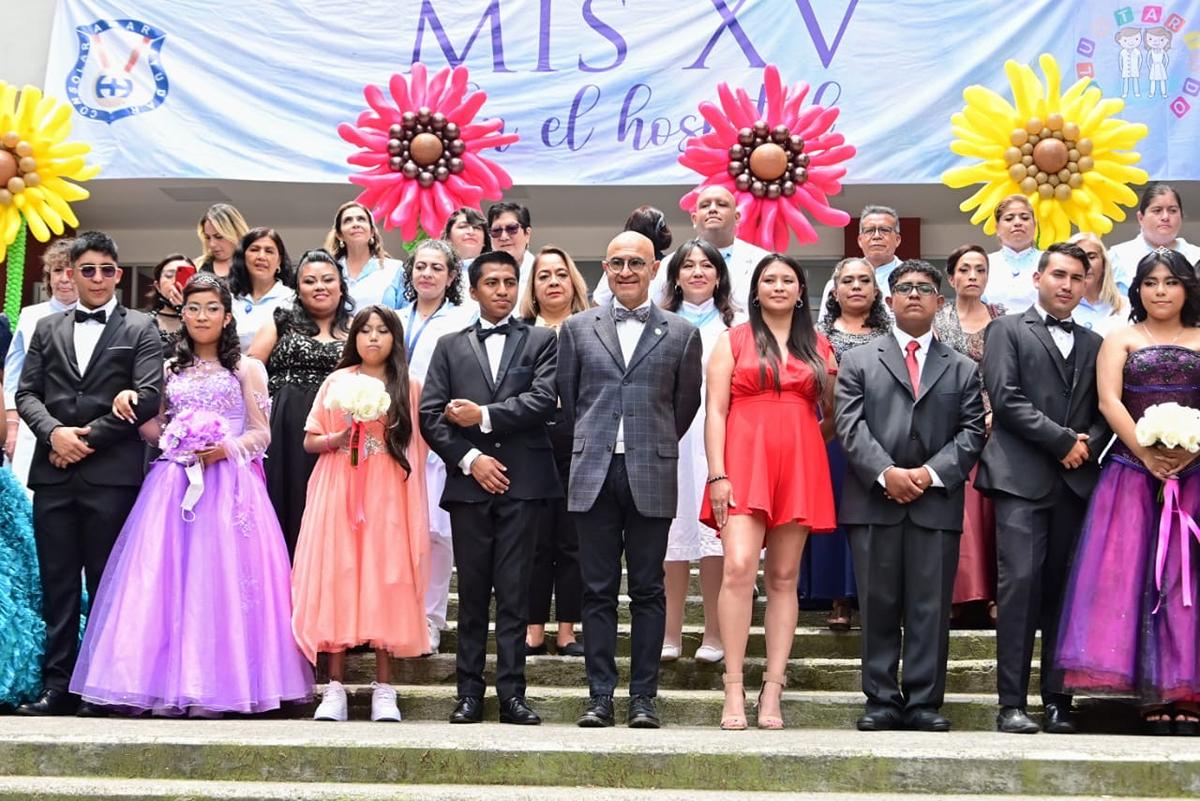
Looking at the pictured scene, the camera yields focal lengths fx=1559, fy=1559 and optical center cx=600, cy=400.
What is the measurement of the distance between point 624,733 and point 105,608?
2095mm

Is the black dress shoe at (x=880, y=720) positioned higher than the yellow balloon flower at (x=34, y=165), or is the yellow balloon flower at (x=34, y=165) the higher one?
the yellow balloon flower at (x=34, y=165)

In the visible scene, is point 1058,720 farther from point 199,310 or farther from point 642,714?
point 199,310

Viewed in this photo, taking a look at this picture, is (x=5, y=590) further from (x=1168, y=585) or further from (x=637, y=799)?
(x=1168, y=585)

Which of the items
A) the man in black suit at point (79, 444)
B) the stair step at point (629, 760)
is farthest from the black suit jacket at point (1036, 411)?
the man in black suit at point (79, 444)

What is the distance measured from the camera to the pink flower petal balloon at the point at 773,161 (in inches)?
302

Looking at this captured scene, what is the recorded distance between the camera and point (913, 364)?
588cm

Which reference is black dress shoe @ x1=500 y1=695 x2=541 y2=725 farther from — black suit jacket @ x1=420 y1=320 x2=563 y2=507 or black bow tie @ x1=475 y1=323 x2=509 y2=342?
black bow tie @ x1=475 y1=323 x2=509 y2=342

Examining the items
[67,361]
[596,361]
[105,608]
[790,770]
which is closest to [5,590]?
[105,608]

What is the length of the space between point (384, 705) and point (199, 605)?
2.63ft

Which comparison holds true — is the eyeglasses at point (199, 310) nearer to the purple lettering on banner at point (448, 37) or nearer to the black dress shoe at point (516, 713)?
the black dress shoe at point (516, 713)

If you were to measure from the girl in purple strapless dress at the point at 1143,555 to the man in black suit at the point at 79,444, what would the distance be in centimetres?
362

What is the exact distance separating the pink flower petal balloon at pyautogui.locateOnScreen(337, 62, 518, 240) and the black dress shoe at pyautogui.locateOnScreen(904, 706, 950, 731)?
3.56 m

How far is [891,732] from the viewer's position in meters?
5.45

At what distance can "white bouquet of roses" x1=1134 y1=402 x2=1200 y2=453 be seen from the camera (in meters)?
5.48
